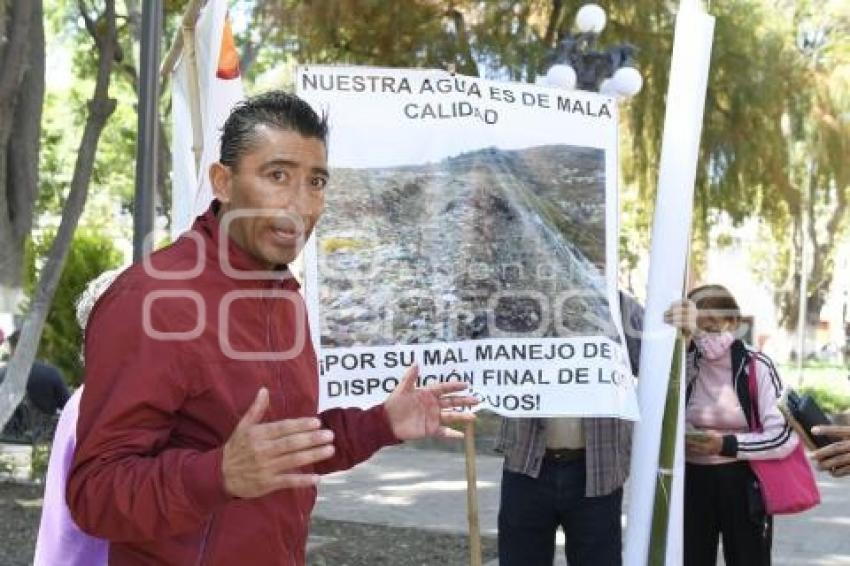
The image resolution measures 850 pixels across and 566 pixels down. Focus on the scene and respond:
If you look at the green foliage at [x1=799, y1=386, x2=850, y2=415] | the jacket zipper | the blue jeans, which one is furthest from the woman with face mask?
the green foliage at [x1=799, y1=386, x2=850, y2=415]

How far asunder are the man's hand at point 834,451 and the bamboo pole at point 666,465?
0.68m

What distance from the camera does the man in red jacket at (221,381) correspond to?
1.91m

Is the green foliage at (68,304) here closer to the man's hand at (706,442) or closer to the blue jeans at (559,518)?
the blue jeans at (559,518)

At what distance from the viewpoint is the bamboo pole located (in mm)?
4113

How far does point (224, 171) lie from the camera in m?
2.38

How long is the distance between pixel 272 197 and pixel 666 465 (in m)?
2.27

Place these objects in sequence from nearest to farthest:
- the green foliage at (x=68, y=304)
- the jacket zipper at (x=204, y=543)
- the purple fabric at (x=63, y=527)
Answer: the jacket zipper at (x=204, y=543)
the purple fabric at (x=63, y=527)
the green foliage at (x=68, y=304)

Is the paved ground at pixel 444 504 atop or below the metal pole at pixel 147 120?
below

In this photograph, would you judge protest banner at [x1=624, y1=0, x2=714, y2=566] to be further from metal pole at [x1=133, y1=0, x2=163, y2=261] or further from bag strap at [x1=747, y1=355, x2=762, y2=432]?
metal pole at [x1=133, y1=0, x2=163, y2=261]

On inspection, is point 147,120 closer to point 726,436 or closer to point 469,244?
point 469,244

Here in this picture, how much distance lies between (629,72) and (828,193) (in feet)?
54.0

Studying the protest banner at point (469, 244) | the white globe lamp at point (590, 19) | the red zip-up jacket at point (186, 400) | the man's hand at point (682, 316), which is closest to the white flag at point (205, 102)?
the protest banner at point (469, 244)

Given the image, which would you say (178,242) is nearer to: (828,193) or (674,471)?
(674,471)

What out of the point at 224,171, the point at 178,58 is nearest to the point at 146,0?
the point at 178,58
